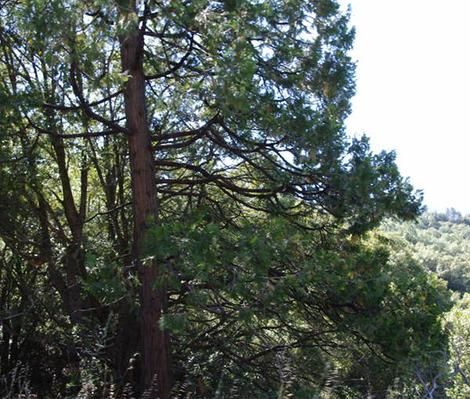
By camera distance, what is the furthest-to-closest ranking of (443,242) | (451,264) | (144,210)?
(443,242)
(451,264)
(144,210)

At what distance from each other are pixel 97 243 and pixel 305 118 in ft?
12.3

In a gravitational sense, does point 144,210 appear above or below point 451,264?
below

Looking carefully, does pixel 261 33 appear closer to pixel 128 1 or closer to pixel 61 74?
pixel 128 1

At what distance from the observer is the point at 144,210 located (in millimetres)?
6945

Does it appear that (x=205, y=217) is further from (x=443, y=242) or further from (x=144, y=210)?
(x=443, y=242)

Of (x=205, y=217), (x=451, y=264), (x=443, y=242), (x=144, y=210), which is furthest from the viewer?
(x=443, y=242)

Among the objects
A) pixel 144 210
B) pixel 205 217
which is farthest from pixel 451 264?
pixel 144 210

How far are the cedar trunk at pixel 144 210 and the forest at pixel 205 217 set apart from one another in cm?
2

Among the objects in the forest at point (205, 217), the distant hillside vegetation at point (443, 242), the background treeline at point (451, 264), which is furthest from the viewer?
the distant hillside vegetation at point (443, 242)

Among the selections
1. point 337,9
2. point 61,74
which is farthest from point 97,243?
point 337,9

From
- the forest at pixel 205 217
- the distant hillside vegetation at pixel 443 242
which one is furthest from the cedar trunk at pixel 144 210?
the distant hillside vegetation at pixel 443 242

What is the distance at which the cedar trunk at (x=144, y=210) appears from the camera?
6.71m

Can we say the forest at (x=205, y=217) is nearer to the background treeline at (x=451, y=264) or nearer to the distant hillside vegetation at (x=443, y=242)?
the background treeline at (x=451, y=264)

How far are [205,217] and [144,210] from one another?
3.42 ft
